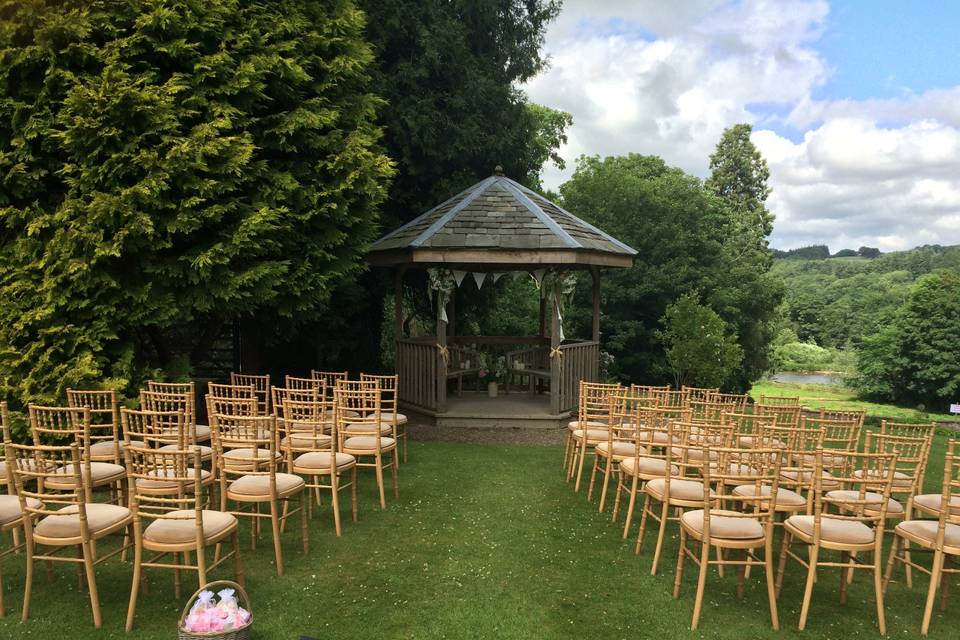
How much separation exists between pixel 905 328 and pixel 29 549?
31032 millimetres

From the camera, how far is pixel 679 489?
502 cm

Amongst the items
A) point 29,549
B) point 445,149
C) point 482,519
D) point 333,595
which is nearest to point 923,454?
point 482,519

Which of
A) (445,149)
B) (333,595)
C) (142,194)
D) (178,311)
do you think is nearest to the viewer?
(333,595)

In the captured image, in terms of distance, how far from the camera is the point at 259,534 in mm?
5547

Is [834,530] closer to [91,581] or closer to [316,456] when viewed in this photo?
[316,456]

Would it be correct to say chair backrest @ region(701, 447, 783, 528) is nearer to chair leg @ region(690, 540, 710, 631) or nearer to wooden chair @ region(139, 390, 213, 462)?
chair leg @ region(690, 540, 710, 631)

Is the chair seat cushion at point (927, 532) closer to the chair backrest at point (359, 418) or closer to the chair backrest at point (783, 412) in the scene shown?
the chair backrest at point (783, 412)

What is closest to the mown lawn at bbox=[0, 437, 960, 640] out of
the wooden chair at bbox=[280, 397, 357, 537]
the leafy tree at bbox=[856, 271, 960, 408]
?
the wooden chair at bbox=[280, 397, 357, 537]

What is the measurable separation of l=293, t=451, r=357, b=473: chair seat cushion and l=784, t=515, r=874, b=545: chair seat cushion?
152 inches

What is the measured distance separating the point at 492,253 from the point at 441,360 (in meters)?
2.00

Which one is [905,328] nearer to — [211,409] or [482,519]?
[482,519]

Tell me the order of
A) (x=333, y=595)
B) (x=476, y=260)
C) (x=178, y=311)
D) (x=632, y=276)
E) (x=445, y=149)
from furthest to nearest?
(x=632, y=276) → (x=445, y=149) → (x=476, y=260) → (x=178, y=311) → (x=333, y=595)

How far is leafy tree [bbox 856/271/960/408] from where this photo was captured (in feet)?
80.5

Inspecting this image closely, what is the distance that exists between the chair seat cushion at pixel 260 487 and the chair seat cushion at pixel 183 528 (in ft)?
1.82
